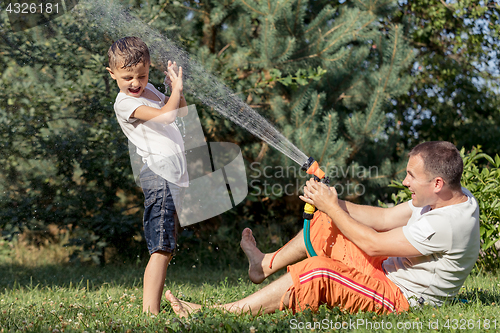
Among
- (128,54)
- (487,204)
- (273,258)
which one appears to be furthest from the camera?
(487,204)

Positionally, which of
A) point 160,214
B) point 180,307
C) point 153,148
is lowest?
point 180,307

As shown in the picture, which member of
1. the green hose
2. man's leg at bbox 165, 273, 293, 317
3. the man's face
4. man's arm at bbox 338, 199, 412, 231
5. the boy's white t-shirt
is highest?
the man's face

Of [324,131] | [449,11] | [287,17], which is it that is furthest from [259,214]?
[449,11]

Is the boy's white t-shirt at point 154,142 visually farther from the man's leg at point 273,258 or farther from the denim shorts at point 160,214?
the man's leg at point 273,258

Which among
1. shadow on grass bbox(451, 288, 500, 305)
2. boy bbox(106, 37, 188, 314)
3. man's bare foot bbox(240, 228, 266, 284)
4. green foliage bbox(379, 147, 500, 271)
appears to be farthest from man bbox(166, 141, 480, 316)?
green foliage bbox(379, 147, 500, 271)

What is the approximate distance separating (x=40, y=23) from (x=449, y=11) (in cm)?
587

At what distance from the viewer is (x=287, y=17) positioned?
16.3ft

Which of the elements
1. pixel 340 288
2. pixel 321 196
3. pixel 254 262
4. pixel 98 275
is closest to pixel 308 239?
pixel 321 196

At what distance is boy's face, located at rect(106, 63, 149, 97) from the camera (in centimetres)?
279

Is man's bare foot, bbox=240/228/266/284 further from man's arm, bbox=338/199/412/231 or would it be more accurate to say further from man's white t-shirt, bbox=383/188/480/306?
man's white t-shirt, bbox=383/188/480/306

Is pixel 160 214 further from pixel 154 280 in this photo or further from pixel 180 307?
pixel 180 307

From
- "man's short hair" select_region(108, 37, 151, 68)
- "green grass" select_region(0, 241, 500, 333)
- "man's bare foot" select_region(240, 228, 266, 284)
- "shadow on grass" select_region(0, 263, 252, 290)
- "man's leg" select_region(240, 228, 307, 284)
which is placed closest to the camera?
"green grass" select_region(0, 241, 500, 333)

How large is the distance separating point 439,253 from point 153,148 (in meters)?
1.84

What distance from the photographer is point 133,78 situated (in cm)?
283
